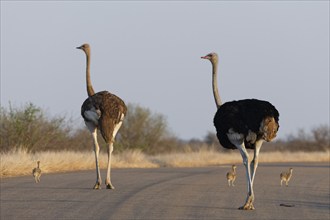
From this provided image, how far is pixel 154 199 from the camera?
580 inches

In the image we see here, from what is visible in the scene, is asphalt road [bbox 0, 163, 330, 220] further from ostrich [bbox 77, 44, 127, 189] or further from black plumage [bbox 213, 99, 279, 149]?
black plumage [bbox 213, 99, 279, 149]

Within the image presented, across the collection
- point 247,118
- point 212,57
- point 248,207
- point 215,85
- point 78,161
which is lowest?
point 248,207

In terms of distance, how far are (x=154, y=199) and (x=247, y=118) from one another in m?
2.69

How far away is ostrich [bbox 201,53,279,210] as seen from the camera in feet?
42.6

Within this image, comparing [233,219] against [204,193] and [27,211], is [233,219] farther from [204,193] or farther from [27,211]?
[204,193]

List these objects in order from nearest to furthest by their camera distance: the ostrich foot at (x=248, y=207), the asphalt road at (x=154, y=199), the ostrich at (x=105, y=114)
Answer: the asphalt road at (x=154, y=199), the ostrich foot at (x=248, y=207), the ostrich at (x=105, y=114)

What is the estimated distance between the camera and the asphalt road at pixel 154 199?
12648 mm

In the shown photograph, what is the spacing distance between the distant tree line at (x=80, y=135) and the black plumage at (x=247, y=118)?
18314 millimetres

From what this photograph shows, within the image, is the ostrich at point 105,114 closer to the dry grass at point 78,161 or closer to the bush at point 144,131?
the dry grass at point 78,161

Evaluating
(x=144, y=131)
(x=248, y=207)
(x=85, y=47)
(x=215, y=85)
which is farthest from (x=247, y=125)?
(x=144, y=131)

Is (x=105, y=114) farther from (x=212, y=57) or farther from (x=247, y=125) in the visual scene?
(x=247, y=125)

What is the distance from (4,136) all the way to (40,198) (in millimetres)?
17610

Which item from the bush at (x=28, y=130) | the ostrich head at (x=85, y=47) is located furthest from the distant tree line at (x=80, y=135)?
the ostrich head at (x=85, y=47)

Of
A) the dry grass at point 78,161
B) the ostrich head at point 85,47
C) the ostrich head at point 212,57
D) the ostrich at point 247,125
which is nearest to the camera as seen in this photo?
the ostrich at point 247,125
